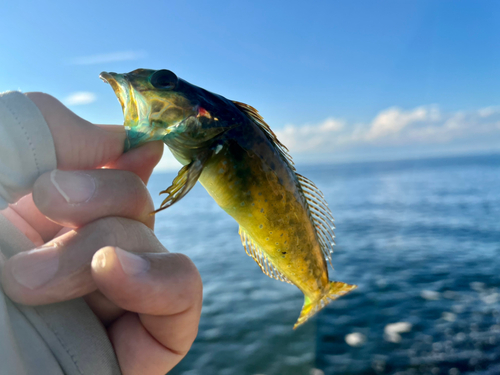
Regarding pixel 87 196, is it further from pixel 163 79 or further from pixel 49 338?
pixel 163 79

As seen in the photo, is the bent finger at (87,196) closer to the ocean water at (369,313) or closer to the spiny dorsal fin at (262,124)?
the spiny dorsal fin at (262,124)

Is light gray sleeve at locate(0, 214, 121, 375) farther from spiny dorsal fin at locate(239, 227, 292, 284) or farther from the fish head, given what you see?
spiny dorsal fin at locate(239, 227, 292, 284)

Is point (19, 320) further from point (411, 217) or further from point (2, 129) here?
point (411, 217)

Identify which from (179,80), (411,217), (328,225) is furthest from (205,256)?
(411,217)

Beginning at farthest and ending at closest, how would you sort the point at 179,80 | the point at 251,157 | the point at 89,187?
the point at 251,157, the point at 179,80, the point at 89,187

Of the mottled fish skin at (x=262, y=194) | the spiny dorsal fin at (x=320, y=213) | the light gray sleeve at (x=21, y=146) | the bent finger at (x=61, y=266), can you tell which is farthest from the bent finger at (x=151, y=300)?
the spiny dorsal fin at (x=320, y=213)

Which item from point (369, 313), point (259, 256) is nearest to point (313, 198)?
point (259, 256)
